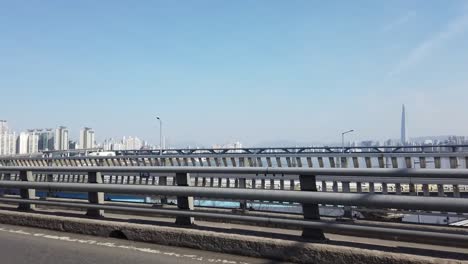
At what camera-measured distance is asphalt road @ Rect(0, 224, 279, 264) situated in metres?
6.24

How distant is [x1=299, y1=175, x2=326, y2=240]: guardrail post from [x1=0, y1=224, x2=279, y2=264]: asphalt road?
2.19 feet

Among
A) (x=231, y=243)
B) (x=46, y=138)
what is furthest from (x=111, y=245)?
(x=46, y=138)

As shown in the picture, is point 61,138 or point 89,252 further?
point 61,138

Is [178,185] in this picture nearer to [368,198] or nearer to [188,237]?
[188,237]

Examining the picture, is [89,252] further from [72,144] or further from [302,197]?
[72,144]

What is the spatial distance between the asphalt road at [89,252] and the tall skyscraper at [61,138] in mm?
63227

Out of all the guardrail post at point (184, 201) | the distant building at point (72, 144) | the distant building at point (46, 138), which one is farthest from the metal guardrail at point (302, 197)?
the distant building at point (46, 138)

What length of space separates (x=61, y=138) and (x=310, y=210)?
222 feet

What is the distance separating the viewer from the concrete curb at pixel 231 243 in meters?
5.46

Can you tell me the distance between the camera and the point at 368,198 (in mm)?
5672

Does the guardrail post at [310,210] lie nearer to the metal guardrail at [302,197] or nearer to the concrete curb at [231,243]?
the metal guardrail at [302,197]

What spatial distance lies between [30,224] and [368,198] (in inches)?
256

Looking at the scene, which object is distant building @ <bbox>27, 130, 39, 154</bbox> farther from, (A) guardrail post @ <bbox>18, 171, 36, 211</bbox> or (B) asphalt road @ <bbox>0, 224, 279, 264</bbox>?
(B) asphalt road @ <bbox>0, 224, 279, 264</bbox>

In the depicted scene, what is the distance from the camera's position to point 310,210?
623 cm
